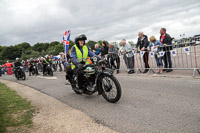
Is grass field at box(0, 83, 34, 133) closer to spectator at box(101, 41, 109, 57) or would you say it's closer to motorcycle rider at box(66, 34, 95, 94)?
motorcycle rider at box(66, 34, 95, 94)

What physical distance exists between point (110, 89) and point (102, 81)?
325mm

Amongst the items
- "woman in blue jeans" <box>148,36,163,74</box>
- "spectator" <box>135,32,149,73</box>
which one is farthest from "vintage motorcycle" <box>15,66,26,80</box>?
"woman in blue jeans" <box>148,36,163,74</box>

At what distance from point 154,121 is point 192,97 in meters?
1.80

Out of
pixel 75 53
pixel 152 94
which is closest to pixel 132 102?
pixel 152 94

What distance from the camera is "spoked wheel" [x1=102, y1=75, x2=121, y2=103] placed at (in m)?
4.10

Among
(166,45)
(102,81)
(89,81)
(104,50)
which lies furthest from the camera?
(104,50)

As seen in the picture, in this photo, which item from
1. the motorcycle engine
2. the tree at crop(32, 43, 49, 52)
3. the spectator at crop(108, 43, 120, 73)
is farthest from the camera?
the tree at crop(32, 43, 49, 52)

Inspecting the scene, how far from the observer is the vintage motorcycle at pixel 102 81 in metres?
4.15

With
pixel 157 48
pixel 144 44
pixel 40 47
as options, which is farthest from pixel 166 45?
pixel 40 47

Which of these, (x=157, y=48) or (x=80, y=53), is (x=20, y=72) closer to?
(x=80, y=53)

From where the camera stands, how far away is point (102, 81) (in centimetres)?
448

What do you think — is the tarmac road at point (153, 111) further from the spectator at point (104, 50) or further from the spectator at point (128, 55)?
the spectator at point (104, 50)

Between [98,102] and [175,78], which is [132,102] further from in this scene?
[175,78]

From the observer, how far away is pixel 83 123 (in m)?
3.34
